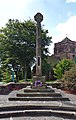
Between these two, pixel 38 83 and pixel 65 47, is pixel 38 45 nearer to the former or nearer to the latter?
pixel 38 83

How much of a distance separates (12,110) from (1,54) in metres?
33.0

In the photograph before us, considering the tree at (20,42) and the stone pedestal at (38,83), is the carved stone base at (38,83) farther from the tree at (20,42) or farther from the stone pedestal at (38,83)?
the tree at (20,42)

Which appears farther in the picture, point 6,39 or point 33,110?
point 6,39

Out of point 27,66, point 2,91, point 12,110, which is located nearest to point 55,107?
point 12,110

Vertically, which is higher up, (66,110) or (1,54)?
(1,54)

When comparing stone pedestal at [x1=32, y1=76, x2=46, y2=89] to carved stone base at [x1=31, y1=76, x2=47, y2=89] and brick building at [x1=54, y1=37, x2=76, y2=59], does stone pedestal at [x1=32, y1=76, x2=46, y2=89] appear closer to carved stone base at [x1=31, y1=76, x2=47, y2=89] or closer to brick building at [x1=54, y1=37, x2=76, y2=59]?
carved stone base at [x1=31, y1=76, x2=47, y2=89]

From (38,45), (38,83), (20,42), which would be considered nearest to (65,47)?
(20,42)

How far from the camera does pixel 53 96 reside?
34.8 ft

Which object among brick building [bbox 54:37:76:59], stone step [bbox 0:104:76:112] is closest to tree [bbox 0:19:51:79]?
stone step [bbox 0:104:76:112]

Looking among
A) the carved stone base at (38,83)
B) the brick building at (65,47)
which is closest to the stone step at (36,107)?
the carved stone base at (38,83)

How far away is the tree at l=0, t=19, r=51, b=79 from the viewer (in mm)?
36688

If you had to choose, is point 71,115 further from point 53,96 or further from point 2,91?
point 2,91

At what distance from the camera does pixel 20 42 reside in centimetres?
3781

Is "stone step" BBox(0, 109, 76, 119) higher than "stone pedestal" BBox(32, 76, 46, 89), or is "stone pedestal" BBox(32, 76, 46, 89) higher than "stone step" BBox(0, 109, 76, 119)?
"stone pedestal" BBox(32, 76, 46, 89)
